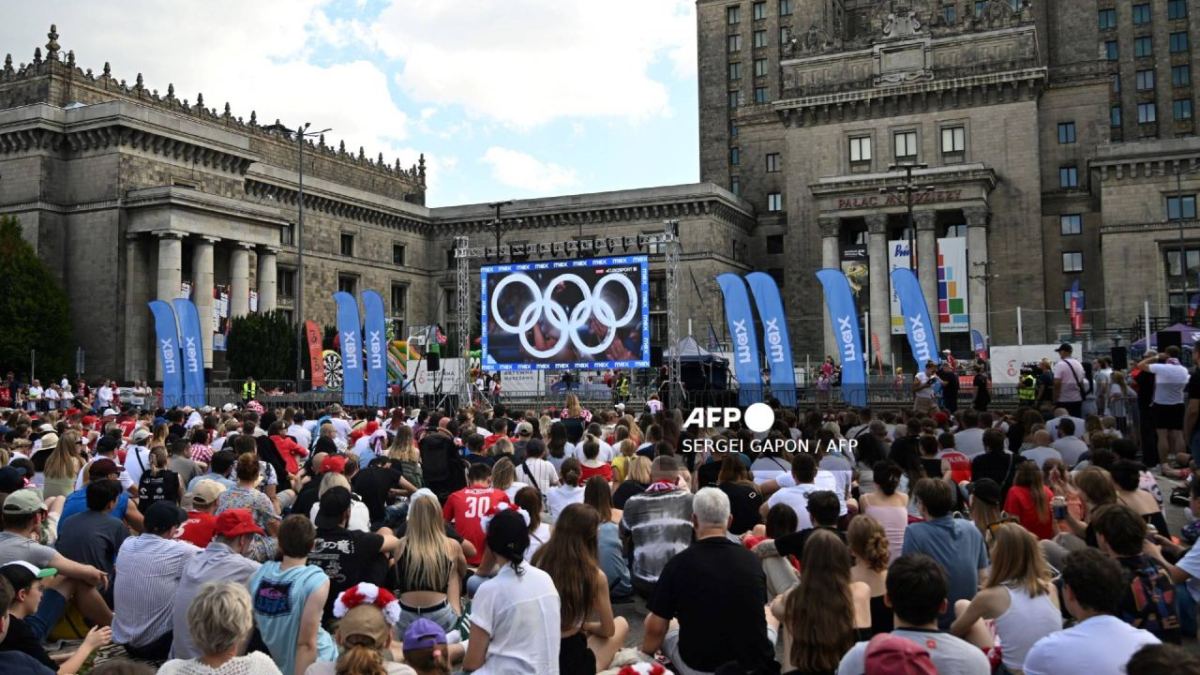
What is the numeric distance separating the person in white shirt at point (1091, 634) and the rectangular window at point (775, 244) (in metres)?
63.3

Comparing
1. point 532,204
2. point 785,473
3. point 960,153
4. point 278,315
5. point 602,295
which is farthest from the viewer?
point 532,204

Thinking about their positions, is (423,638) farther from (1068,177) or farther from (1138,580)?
(1068,177)

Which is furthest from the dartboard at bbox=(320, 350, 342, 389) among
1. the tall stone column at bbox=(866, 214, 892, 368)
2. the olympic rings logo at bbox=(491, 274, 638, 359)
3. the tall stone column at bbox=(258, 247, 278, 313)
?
the tall stone column at bbox=(866, 214, 892, 368)

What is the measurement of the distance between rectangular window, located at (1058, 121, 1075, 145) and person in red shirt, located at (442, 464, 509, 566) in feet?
186

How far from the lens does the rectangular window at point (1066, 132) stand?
185ft

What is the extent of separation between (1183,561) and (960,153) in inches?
2103

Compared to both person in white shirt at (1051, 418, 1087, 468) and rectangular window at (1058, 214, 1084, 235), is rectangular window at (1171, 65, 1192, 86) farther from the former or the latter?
person in white shirt at (1051, 418, 1087, 468)

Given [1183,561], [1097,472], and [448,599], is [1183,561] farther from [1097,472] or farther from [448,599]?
[448,599]

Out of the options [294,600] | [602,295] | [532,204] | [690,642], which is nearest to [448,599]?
[294,600]

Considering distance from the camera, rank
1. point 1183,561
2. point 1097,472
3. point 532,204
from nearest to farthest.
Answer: point 1183,561
point 1097,472
point 532,204

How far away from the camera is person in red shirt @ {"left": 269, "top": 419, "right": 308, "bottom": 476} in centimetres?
1357

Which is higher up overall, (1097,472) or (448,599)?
(1097,472)

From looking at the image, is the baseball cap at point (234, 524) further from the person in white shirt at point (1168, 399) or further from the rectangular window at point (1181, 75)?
the rectangular window at point (1181, 75)

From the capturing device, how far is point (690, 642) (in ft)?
19.7
